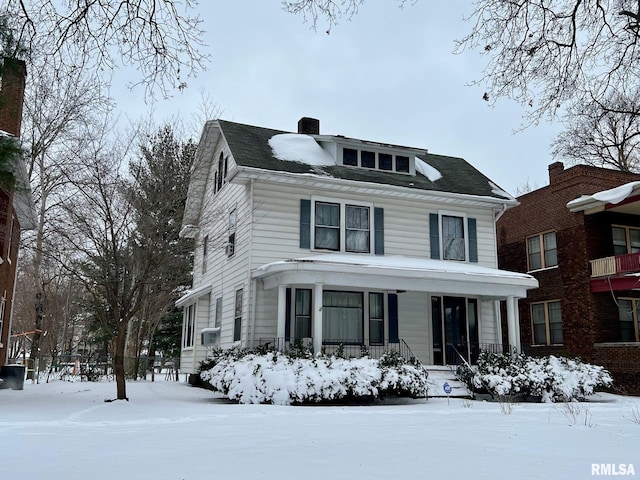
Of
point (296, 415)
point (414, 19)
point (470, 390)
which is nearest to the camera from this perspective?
point (414, 19)

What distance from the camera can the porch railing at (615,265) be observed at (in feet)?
56.3

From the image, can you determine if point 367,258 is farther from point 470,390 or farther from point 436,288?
point 470,390

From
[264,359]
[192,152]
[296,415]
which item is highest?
[192,152]

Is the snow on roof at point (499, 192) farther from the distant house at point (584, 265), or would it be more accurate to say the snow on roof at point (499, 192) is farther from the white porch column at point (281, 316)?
the white porch column at point (281, 316)

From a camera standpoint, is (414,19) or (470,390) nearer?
(414,19)

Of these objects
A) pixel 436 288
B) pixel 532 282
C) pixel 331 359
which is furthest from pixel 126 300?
pixel 532 282

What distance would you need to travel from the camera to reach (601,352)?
17312 millimetres

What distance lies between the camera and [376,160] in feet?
55.8

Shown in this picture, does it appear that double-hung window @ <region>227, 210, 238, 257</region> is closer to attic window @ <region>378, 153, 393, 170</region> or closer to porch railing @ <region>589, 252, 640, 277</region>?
attic window @ <region>378, 153, 393, 170</region>

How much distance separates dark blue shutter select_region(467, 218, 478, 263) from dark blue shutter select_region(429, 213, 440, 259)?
106 centimetres

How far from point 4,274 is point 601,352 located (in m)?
17.6

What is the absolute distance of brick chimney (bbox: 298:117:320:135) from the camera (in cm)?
1897

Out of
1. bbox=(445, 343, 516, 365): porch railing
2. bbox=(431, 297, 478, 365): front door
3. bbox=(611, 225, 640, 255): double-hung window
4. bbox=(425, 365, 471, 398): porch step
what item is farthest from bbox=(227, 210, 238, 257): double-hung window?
bbox=(611, 225, 640, 255): double-hung window

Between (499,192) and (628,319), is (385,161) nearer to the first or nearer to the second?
(499,192)
